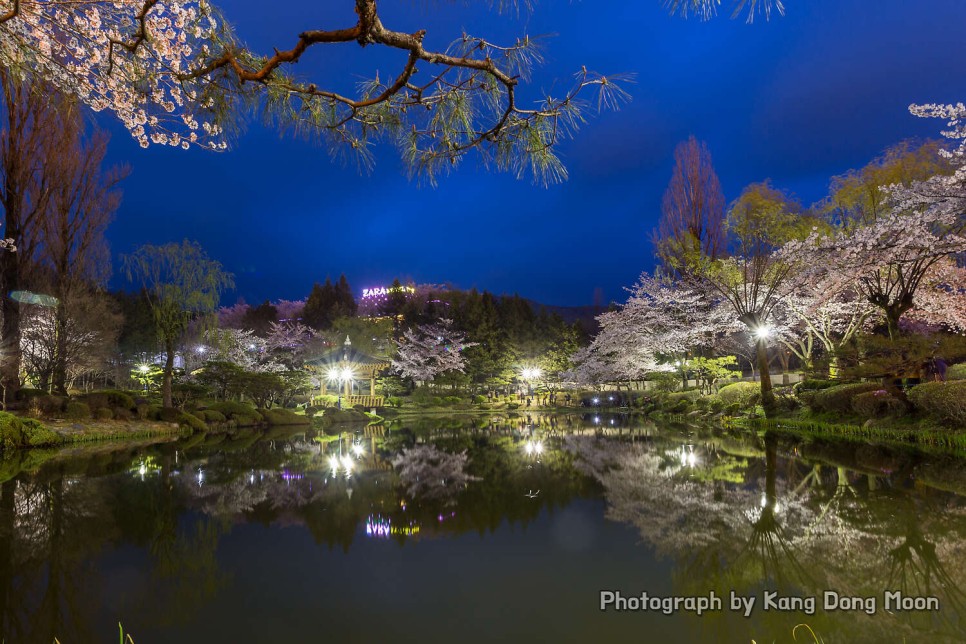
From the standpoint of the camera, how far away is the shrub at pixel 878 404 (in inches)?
358

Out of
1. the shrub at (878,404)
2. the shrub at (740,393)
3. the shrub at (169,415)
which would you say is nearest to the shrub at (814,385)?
the shrub at (740,393)

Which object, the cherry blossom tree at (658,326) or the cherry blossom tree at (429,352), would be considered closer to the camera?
the cherry blossom tree at (658,326)

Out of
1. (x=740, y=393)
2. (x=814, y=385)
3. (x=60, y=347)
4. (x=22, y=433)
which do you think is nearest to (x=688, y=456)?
(x=814, y=385)

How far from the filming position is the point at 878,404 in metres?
9.41

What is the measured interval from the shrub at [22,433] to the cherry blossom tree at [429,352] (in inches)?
671

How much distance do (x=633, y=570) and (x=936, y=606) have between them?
1.60 m

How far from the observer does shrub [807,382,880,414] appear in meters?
10.0

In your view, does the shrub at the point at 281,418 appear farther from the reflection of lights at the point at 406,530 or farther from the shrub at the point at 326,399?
the reflection of lights at the point at 406,530

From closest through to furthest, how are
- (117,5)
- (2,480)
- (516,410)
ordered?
(117,5) → (2,480) → (516,410)

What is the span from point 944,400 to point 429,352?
23.8 m

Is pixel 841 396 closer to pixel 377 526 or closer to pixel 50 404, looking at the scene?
pixel 377 526

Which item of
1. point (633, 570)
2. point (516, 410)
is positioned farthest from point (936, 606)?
point (516, 410)

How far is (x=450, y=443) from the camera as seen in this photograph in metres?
11.2

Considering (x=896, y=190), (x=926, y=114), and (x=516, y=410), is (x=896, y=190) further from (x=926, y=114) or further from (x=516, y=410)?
(x=516, y=410)
